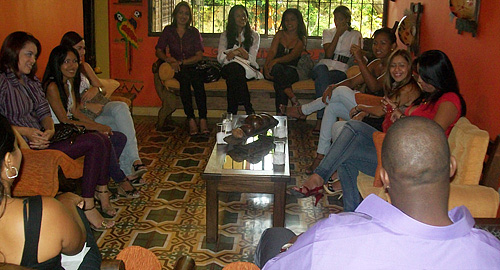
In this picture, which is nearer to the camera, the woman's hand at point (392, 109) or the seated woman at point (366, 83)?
the woman's hand at point (392, 109)

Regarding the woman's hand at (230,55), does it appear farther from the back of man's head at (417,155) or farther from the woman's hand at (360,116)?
the back of man's head at (417,155)

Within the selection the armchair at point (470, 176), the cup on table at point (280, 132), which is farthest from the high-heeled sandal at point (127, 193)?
the armchair at point (470, 176)

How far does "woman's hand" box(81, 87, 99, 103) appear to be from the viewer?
4.31m

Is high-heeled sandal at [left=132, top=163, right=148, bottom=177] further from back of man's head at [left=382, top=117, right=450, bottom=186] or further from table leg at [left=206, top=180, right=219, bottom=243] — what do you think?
back of man's head at [left=382, top=117, right=450, bottom=186]

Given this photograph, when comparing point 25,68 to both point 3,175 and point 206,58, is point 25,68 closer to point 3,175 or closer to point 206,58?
point 3,175

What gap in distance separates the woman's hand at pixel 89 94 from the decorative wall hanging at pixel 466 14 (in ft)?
9.29

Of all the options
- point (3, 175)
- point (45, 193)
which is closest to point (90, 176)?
point (45, 193)

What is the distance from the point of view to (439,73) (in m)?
3.28

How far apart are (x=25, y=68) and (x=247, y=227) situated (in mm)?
1737

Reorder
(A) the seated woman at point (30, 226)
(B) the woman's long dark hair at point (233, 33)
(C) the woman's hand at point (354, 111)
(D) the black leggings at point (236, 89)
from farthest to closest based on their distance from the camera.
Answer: (B) the woman's long dark hair at point (233, 33) → (D) the black leggings at point (236, 89) → (C) the woman's hand at point (354, 111) → (A) the seated woman at point (30, 226)

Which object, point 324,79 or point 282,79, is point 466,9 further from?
point 282,79

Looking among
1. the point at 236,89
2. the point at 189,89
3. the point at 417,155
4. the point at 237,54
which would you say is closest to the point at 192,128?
the point at 189,89

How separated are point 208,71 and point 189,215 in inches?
103

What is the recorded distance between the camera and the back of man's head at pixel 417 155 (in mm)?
1384
